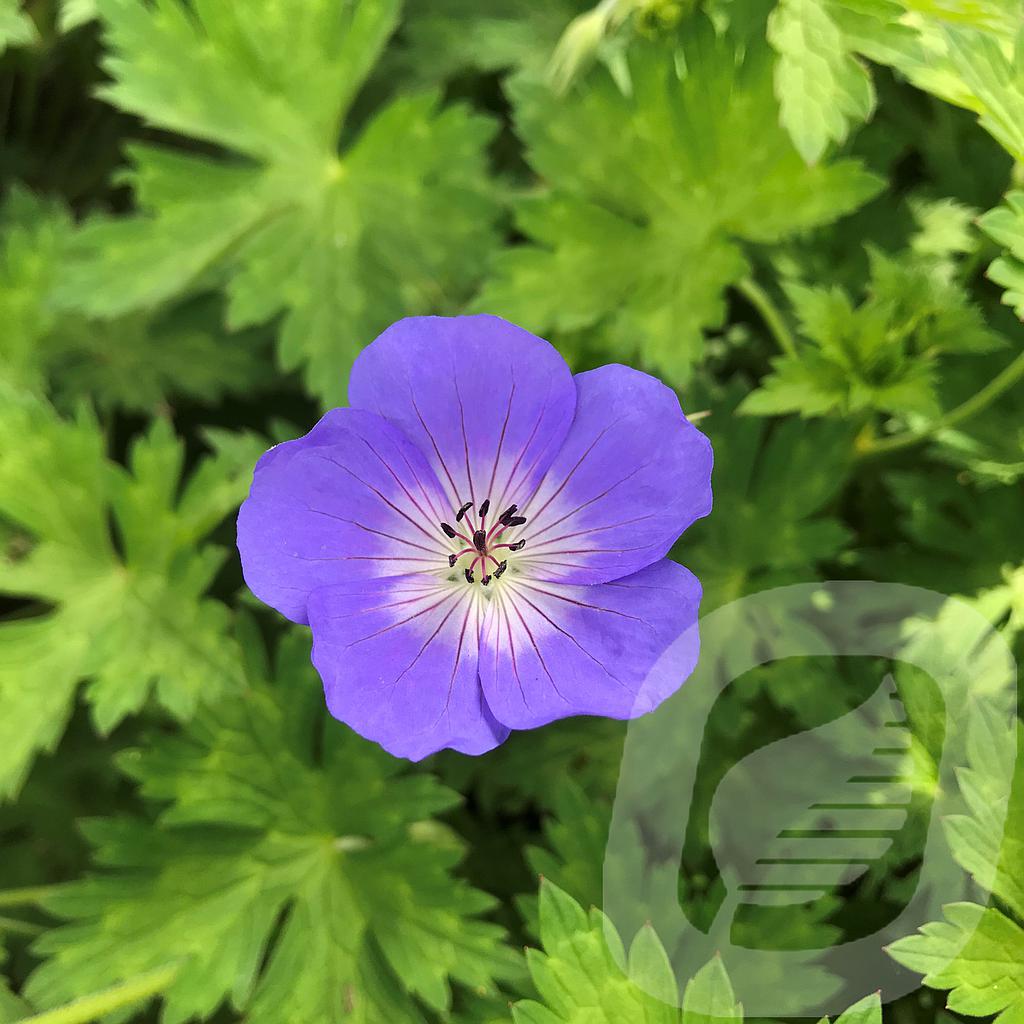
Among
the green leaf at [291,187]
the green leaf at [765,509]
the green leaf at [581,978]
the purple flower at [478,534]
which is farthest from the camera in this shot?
the green leaf at [291,187]

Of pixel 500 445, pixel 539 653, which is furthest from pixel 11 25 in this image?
pixel 539 653

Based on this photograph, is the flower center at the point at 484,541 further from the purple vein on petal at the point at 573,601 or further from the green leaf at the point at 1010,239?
the green leaf at the point at 1010,239

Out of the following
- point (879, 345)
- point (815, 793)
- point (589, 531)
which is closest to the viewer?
point (589, 531)

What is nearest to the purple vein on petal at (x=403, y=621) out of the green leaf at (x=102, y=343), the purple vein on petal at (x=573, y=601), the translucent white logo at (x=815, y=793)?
the purple vein on petal at (x=573, y=601)

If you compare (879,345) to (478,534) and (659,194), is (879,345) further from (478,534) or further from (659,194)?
(478,534)

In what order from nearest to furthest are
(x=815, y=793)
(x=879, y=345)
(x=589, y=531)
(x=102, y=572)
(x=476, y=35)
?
1. (x=589, y=531)
2. (x=879, y=345)
3. (x=815, y=793)
4. (x=102, y=572)
5. (x=476, y=35)

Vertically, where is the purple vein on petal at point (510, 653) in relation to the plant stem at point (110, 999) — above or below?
above

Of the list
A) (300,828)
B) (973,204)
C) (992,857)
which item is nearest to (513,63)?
(973,204)

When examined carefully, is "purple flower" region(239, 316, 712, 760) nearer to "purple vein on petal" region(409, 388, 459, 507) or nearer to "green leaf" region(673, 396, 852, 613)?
"purple vein on petal" region(409, 388, 459, 507)
